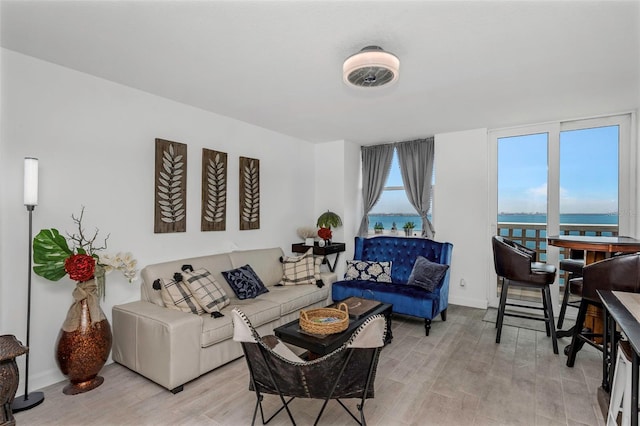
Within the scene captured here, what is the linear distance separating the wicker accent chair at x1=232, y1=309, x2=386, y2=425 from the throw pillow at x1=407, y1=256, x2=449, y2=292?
2.10m

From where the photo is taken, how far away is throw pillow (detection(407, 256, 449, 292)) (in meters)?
3.68

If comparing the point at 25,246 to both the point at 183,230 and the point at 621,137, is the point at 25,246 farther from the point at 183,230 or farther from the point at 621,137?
the point at 621,137

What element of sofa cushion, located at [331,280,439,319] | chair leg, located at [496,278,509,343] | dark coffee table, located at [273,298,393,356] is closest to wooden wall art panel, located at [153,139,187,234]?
dark coffee table, located at [273,298,393,356]

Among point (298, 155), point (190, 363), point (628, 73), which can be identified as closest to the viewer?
point (190, 363)

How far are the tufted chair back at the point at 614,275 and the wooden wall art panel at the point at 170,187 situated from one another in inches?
149

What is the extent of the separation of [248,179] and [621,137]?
4628mm

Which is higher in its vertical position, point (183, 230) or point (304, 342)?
point (183, 230)

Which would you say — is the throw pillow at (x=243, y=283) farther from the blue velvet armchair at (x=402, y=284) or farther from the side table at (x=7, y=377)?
the side table at (x=7, y=377)

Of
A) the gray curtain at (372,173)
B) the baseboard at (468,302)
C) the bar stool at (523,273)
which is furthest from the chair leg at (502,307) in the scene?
the gray curtain at (372,173)

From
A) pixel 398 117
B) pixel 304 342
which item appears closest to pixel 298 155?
pixel 398 117

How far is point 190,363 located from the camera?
2455 millimetres

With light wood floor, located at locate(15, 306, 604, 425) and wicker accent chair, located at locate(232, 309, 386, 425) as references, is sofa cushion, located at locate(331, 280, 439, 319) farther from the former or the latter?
wicker accent chair, located at locate(232, 309, 386, 425)

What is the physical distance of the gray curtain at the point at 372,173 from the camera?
17.6 ft

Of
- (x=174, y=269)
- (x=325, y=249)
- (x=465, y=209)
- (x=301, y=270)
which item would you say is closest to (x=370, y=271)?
(x=325, y=249)
